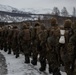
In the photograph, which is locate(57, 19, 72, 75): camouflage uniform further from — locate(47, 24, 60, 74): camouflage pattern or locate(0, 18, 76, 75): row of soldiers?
locate(47, 24, 60, 74): camouflage pattern

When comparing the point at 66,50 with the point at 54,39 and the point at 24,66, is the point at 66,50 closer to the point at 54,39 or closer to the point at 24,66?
the point at 54,39

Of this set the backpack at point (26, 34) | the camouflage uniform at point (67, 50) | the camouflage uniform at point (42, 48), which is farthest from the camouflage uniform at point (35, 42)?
the camouflage uniform at point (67, 50)

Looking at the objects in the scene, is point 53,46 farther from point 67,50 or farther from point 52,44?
point 67,50

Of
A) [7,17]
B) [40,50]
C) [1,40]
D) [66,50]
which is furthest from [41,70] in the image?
[7,17]

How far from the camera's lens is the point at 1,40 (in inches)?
950

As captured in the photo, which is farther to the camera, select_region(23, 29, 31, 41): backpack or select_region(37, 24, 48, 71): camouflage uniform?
select_region(23, 29, 31, 41): backpack

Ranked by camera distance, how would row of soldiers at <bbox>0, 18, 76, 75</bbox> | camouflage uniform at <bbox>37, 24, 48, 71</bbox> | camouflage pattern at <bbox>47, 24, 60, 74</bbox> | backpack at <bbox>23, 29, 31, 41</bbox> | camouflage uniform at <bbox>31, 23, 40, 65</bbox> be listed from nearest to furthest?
1. row of soldiers at <bbox>0, 18, 76, 75</bbox>
2. camouflage pattern at <bbox>47, 24, 60, 74</bbox>
3. camouflage uniform at <bbox>37, 24, 48, 71</bbox>
4. camouflage uniform at <bbox>31, 23, 40, 65</bbox>
5. backpack at <bbox>23, 29, 31, 41</bbox>

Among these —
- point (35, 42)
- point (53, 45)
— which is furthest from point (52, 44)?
point (35, 42)

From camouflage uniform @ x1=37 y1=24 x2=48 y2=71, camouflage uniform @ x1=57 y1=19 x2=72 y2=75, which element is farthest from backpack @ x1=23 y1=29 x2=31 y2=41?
camouflage uniform @ x1=57 y1=19 x2=72 y2=75

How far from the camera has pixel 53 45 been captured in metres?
11.4

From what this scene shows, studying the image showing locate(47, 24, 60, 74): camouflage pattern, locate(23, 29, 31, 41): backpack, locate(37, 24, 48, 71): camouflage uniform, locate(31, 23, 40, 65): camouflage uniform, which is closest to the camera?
locate(47, 24, 60, 74): camouflage pattern

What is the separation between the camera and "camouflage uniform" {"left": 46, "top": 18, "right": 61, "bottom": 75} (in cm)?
1117

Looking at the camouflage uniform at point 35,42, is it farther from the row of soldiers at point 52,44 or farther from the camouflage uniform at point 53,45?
the camouflage uniform at point 53,45

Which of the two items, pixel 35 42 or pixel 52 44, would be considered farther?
pixel 35 42
